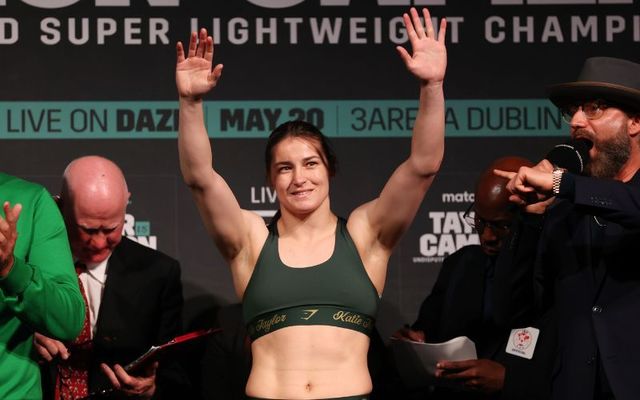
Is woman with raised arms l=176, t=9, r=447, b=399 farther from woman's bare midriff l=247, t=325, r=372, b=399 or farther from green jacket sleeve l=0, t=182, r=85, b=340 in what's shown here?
green jacket sleeve l=0, t=182, r=85, b=340

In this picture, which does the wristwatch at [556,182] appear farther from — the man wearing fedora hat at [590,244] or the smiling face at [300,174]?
the smiling face at [300,174]

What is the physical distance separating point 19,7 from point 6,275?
2.22m

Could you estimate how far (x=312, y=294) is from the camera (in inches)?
106

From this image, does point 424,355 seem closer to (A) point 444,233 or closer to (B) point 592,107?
(A) point 444,233

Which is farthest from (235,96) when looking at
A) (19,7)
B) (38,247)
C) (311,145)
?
(38,247)

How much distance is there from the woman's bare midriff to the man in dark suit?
0.65m

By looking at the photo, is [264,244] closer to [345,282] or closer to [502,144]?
[345,282]

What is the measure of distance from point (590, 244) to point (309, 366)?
0.82 metres

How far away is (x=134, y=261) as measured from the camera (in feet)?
11.8

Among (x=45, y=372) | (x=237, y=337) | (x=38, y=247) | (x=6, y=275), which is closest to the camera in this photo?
(x=6, y=275)

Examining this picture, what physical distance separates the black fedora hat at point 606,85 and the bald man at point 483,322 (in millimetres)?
544

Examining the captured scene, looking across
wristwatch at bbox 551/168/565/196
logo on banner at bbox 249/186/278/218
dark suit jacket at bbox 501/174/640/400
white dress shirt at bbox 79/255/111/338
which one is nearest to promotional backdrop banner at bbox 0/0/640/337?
logo on banner at bbox 249/186/278/218

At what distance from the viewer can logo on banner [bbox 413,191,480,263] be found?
160 inches

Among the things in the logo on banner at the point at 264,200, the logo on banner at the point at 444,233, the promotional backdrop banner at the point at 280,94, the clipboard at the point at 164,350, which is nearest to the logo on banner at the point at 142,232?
the promotional backdrop banner at the point at 280,94
